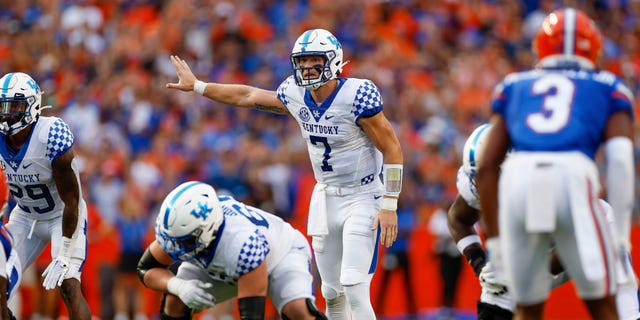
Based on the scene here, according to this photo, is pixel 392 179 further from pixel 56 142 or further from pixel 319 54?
pixel 56 142

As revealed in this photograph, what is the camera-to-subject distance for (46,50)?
1588 centimetres

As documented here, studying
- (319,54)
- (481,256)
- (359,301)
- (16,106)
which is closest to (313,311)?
(359,301)

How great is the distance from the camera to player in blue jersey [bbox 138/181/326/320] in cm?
631

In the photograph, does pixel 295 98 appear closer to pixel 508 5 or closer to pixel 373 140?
pixel 373 140

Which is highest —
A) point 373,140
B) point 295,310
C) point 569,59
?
point 569,59

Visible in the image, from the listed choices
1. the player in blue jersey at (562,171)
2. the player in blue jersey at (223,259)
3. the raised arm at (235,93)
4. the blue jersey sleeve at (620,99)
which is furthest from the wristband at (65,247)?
the blue jersey sleeve at (620,99)

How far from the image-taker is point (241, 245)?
6359 mm

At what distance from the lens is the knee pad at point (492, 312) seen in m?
7.30

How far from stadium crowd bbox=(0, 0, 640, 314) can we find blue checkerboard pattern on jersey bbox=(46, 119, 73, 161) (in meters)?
5.01

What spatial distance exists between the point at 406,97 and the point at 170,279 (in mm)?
9159

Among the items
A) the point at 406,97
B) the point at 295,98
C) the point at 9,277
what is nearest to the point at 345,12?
the point at 406,97

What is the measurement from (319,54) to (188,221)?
75.0 inches

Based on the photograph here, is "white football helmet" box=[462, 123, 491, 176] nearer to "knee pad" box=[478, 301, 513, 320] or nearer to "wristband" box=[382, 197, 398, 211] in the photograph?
"wristband" box=[382, 197, 398, 211]

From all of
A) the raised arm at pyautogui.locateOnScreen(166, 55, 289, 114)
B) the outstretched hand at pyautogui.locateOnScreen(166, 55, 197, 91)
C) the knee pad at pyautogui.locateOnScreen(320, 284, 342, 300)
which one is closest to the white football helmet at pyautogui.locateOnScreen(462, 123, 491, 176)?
the knee pad at pyautogui.locateOnScreen(320, 284, 342, 300)
